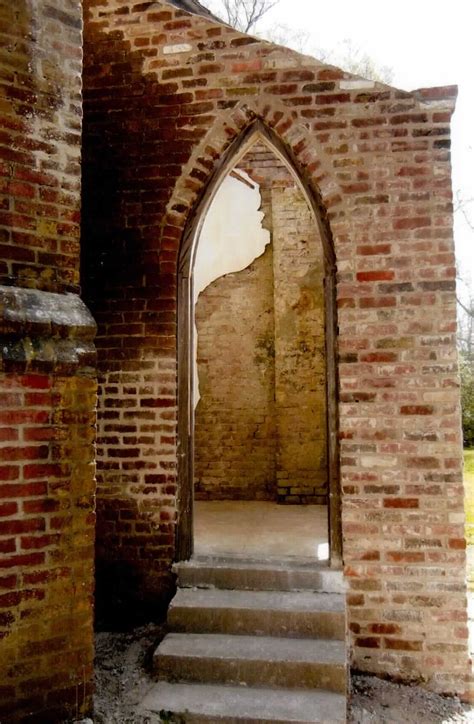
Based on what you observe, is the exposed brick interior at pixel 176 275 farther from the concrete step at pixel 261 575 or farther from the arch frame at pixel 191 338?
the concrete step at pixel 261 575

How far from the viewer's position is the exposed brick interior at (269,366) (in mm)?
6512

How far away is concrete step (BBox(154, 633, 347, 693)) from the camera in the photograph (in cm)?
318

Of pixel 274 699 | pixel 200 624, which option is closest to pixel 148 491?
pixel 200 624

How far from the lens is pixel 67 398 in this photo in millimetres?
2811

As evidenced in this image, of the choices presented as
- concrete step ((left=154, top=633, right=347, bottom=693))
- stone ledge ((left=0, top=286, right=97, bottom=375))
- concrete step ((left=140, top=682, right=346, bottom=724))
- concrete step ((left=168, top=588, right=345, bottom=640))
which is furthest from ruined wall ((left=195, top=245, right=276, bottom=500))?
stone ledge ((left=0, top=286, right=97, bottom=375))

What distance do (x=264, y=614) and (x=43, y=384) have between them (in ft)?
6.58

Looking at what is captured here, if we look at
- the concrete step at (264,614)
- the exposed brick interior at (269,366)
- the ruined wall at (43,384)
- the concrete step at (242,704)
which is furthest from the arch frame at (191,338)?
the exposed brick interior at (269,366)

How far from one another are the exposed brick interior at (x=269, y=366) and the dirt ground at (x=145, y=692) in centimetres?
290

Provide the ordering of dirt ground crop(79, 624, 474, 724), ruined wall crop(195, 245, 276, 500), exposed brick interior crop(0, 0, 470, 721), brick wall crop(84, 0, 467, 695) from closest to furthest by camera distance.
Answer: exposed brick interior crop(0, 0, 470, 721) < dirt ground crop(79, 624, 474, 724) < brick wall crop(84, 0, 467, 695) < ruined wall crop(195, 245, 276, 500)

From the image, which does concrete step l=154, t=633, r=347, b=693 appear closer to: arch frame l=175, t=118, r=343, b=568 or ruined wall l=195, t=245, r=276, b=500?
arch frame l=175, t=118, r=343, b=568

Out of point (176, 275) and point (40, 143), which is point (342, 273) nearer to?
point (176, 275)

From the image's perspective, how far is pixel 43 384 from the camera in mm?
2729

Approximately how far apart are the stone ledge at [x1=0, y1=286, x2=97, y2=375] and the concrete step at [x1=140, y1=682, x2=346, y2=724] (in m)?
1.85

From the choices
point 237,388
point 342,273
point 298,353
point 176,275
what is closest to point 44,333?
point 176,275
